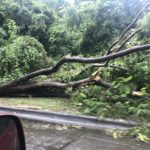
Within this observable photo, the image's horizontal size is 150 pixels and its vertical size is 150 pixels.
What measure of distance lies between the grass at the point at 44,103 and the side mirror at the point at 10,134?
4380 mm

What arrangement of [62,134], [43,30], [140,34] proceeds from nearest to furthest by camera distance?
[62,134]
[140,34]
[43,30]

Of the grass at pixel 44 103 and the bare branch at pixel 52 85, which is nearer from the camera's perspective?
the grass at pixel 44 103

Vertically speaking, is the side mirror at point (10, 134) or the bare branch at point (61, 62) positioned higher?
the bare branch at point (61, 62)

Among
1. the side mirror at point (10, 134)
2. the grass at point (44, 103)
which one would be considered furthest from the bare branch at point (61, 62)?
the side mirror at point (10, 134)

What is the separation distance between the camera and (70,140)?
17.0 ft

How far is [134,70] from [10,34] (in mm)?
5302

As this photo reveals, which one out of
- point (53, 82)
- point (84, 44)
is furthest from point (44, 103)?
point (84, 44)

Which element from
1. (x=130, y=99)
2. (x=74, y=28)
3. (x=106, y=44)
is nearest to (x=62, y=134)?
(x=130, y=99)

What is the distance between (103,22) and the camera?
11336 mm

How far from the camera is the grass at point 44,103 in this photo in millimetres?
6825

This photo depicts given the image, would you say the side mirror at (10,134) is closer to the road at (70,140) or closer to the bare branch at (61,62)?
the road at (70,140)

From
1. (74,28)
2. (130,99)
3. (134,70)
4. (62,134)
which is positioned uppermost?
(74,28)

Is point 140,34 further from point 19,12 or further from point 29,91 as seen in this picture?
point 19,12

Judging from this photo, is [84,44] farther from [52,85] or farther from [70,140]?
[70,140]
